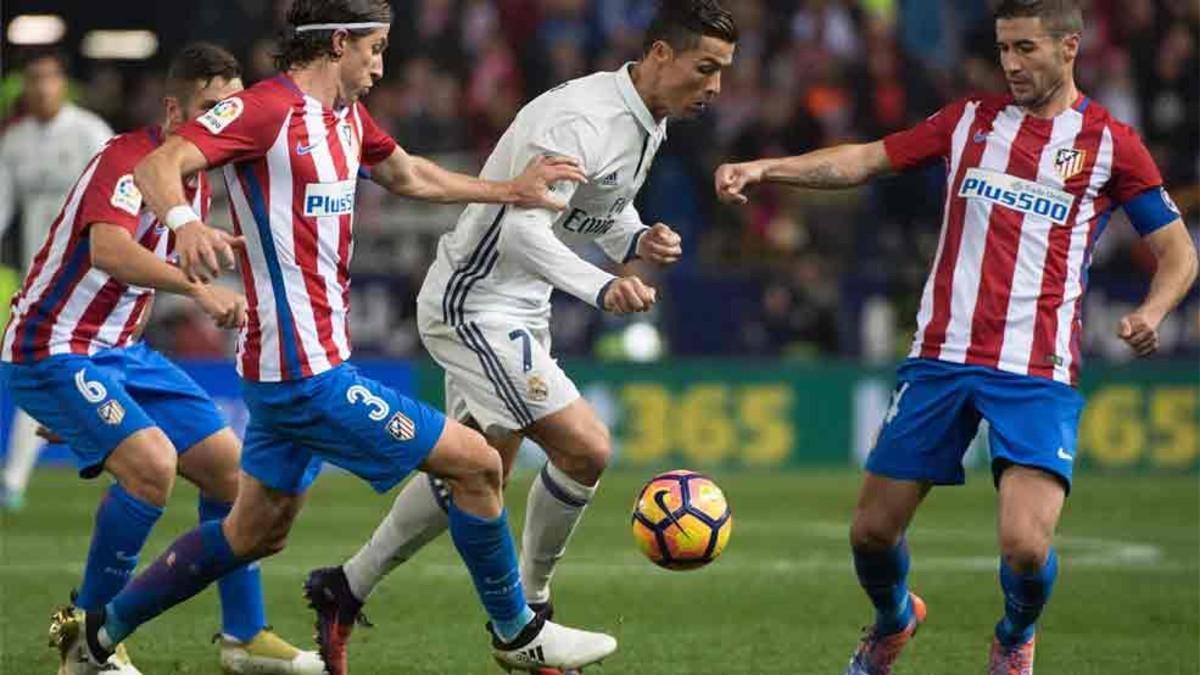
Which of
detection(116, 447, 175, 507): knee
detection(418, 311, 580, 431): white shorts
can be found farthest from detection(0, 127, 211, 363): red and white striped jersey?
detection(418, 311, 580, 431): white shorts

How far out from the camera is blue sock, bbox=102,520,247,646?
23.5 ft

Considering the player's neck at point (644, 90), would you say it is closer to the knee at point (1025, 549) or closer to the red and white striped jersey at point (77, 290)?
the red and white striped jersey at point (77, 290)

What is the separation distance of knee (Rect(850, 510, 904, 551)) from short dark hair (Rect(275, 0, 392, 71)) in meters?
2.25

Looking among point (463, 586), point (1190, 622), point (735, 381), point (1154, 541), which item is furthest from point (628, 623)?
point (735, 381)

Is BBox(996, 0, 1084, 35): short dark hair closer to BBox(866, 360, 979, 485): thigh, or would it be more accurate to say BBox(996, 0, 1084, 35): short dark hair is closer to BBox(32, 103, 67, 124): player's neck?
BBox(866, 360, 979, 485): thigh

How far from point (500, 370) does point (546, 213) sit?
0.57m

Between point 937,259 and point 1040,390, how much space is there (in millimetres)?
592

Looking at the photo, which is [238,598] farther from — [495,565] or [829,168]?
[829,168]

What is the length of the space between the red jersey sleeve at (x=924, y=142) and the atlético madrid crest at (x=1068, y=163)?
393mm

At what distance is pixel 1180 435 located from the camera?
16531 millimetres

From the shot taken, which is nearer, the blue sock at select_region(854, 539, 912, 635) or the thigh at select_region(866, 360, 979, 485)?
the thigh at select_region(866, 360, 979, 485)

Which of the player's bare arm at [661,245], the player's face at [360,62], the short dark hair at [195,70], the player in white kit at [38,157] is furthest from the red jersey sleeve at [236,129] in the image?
the player in white kit at [38,157]

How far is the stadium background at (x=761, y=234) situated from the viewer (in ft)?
54.6

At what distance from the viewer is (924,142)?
24.8 ft
